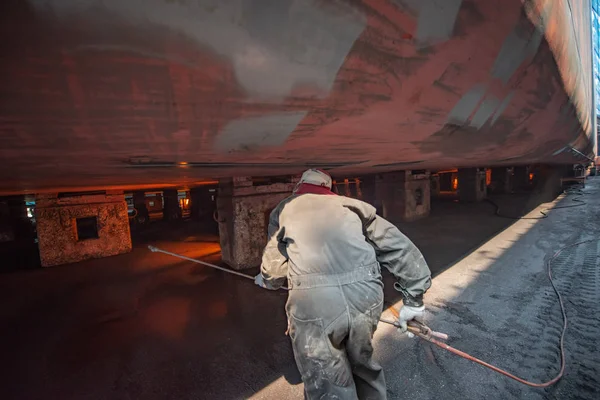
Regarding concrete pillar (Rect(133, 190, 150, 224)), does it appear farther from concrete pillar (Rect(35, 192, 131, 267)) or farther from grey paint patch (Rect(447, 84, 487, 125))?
grey paint patch (Rect(447, 84, 487, 125))

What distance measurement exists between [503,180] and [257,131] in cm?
1554

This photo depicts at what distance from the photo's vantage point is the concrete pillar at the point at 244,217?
4652 millimetres

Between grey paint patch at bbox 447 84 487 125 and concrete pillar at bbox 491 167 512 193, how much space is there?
14.1m

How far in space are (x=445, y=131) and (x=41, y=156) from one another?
2626mm

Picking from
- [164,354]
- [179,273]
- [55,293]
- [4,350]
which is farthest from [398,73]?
[55,293]

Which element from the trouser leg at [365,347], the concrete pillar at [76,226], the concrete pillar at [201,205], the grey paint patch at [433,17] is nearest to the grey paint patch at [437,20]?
Answer: the grey paint patch at [433,17]

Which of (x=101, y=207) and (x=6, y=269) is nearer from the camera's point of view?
(x=6, y=269)

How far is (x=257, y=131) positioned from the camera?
4.65 ft

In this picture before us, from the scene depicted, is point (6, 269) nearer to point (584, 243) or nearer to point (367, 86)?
point (367, 86)

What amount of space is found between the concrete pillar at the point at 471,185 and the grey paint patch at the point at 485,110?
982cm

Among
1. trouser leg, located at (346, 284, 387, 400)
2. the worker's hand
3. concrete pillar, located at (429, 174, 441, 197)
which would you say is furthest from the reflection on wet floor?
concrete pillar, located at (429, 174, 441, 197)

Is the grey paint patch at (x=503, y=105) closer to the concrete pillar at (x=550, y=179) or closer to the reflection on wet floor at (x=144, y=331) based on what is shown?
the reflection on wet floor at (x=144, y=331)

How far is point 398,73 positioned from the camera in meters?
1.22

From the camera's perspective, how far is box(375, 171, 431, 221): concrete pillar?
7.92m
